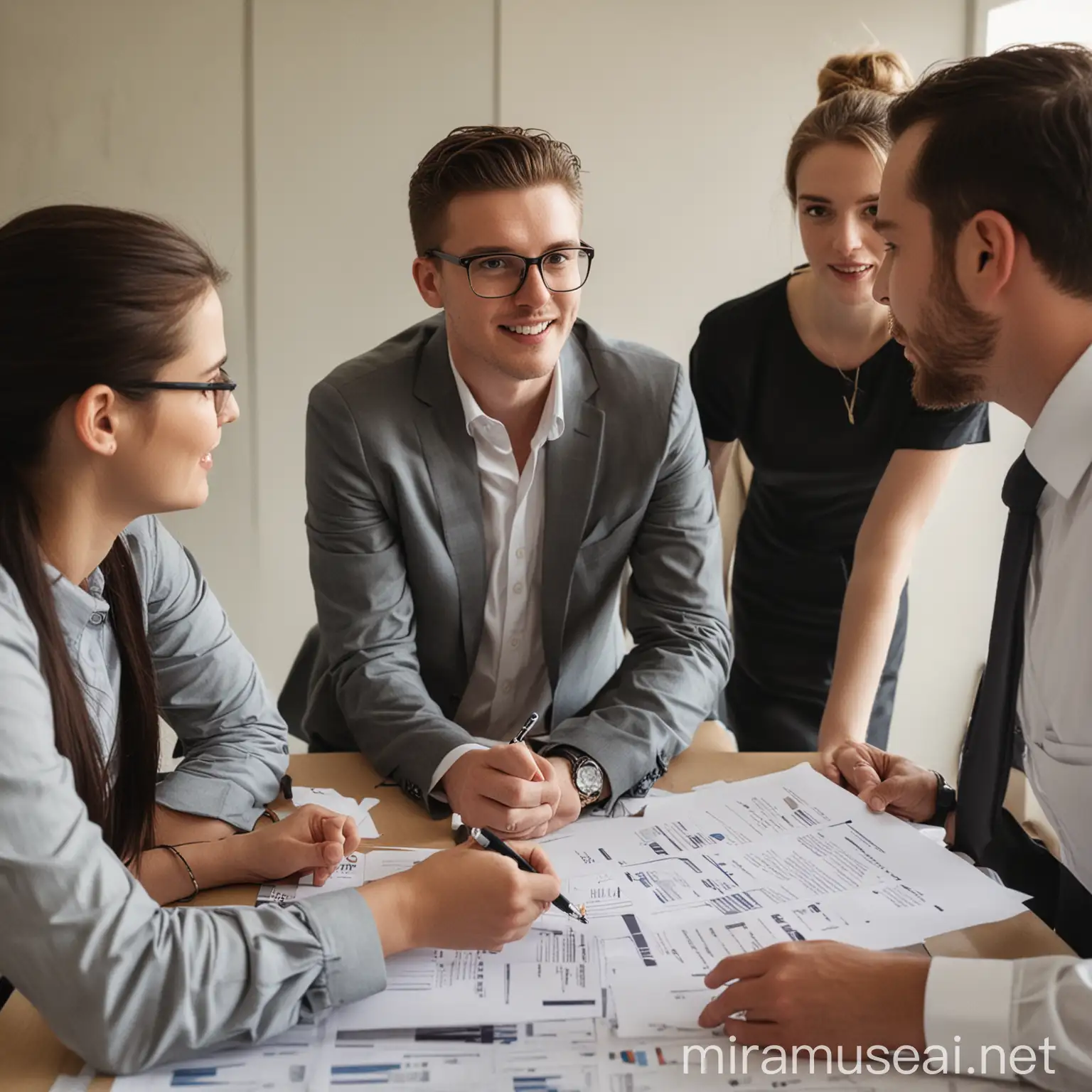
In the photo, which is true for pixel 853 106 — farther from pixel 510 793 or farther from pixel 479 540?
pixel 510 793

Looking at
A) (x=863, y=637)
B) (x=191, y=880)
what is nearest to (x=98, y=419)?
(x=191, y=880)

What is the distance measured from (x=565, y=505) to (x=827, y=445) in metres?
0.64

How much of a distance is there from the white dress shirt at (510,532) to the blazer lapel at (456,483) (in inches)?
0.8

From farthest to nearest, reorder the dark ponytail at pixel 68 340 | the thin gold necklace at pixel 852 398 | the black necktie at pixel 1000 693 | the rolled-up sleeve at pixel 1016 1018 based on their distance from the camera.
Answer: the thin gold necklace at pixel 852 398, the black necktie at pixel 1000 693, the dark ponytail at pixel 68 340, the rolled-up sleeve at pixel 1016 1018

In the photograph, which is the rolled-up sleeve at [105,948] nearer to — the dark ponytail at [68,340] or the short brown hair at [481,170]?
the dark ponytail at [68,340]

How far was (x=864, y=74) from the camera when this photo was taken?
217cm

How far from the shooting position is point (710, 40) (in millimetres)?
3418

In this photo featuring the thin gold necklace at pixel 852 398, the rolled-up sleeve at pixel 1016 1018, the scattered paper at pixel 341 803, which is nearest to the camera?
the rolled-up sleeve at pixel 1016 1018

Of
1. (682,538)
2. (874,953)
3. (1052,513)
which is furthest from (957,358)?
(874,953)

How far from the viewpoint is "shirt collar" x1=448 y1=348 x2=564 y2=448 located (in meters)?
1.76

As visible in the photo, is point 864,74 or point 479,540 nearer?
point 479,540

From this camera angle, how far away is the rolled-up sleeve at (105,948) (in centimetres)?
91

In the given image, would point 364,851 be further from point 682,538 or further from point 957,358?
point 957,358

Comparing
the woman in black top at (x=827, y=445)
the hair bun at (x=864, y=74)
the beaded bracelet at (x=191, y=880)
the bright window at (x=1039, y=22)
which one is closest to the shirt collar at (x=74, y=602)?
the beaded bracelet at (x=191, y=880)
